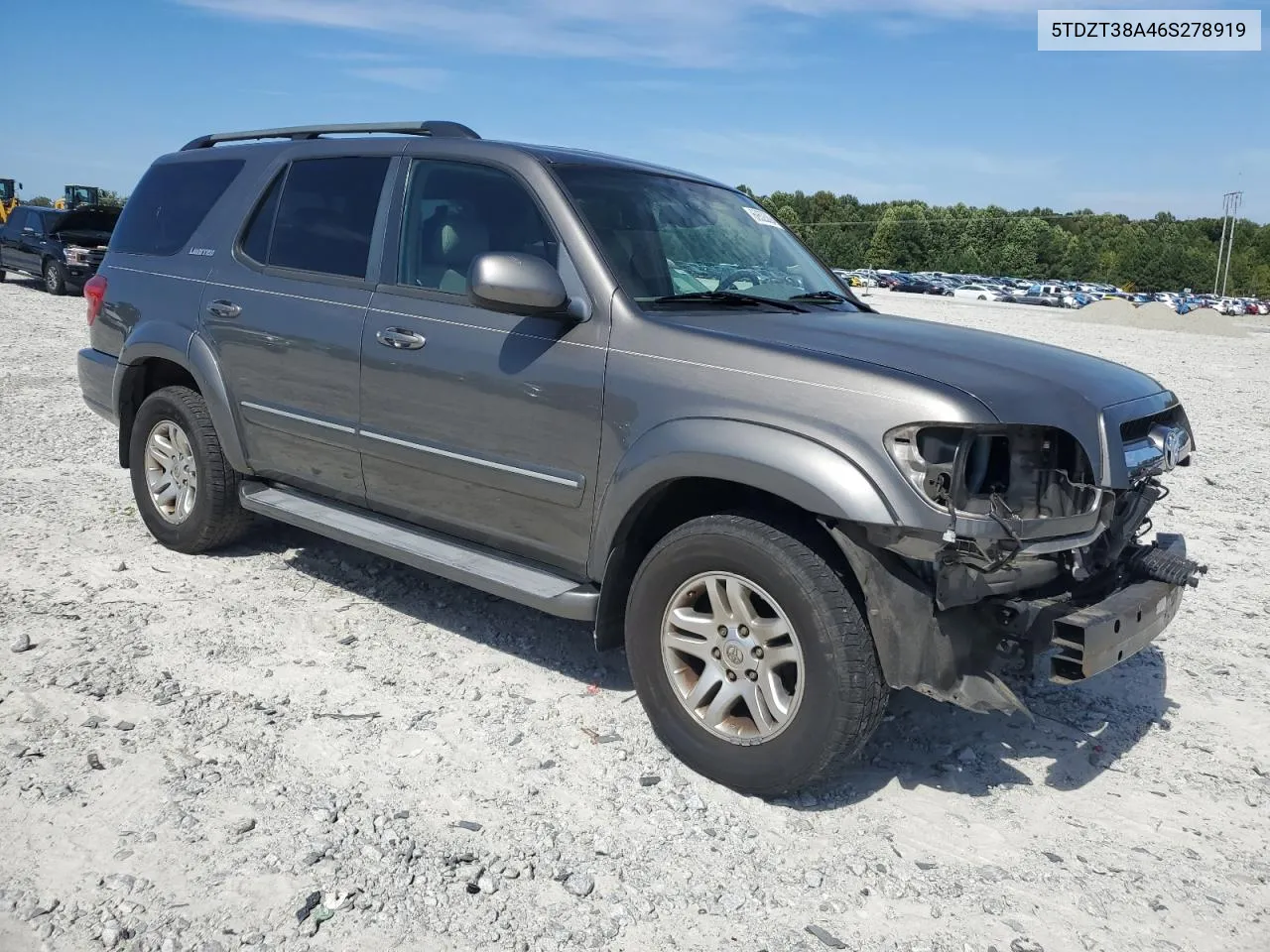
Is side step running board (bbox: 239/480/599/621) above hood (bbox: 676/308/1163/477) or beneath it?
beneath

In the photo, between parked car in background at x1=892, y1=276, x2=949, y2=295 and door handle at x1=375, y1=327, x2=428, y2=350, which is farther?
parked car in background at x1=892, y1=276, x2=949, y2=295

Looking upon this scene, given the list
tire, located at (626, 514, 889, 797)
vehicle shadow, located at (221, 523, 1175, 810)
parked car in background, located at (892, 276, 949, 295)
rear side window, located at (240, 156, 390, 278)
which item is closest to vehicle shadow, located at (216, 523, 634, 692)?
vehicle shadow, located at (221, 523, 1175, 810)

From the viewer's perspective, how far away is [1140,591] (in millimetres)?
3506

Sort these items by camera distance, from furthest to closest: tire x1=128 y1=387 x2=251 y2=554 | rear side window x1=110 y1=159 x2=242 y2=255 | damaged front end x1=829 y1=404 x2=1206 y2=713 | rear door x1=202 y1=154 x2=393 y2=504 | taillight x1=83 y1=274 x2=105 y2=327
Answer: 1. taillight x1=83 y1=274 x2=105 y2=327
2. rear side window x1=110 y1=159 x2=242 y2=255
3. tire x1=128 y1=387 x2=251 y2=554
4. rear door x1=202 y1=154 x2=393 y2=504
5. damaged front end x1=829 y1=404 x2=1206 y2=713

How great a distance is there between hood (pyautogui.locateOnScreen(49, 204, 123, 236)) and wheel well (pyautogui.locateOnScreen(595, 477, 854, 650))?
21.0m

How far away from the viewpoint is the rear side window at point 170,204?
5508 millimetres

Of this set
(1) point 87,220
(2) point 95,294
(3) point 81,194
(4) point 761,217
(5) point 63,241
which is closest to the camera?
(4) point 761,217

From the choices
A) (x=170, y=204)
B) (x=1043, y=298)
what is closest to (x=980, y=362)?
(x=170, y=204)

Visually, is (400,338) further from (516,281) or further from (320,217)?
(320,217)

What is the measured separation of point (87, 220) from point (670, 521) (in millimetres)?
21904

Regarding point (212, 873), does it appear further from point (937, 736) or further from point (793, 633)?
point (937, 736)

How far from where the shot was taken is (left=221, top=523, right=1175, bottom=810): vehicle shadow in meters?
3.79

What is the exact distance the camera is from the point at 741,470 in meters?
3.33

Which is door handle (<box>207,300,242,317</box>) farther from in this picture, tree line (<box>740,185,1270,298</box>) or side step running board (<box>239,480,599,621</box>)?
tree line (<box>740,185,1270,298</box>)
